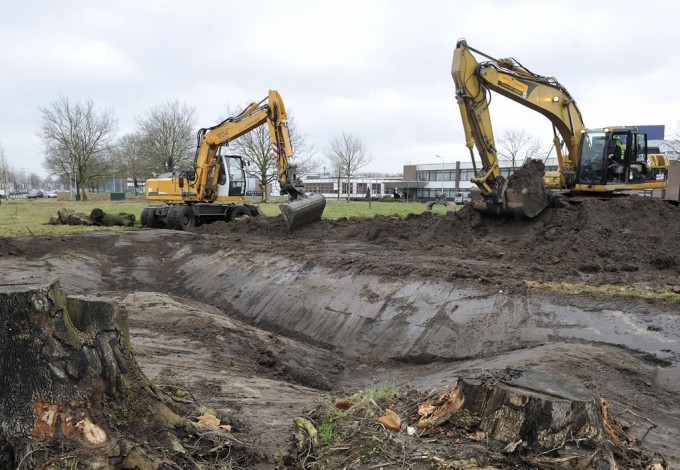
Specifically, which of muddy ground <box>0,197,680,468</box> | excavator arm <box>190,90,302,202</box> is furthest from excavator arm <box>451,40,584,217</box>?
excavator arm <box>190,90,302,202</box>

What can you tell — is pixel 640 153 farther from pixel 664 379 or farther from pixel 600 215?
pixel 664 379

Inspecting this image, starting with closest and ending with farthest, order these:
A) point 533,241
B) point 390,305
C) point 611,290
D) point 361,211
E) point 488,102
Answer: point 611,290, point 390,305, point 533,241, point 488,102, point 361,211

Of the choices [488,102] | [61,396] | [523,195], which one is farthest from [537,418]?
[488,102]

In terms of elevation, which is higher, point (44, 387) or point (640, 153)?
point (640, 153)

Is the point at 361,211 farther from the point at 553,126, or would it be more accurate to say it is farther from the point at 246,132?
the point at 553,126

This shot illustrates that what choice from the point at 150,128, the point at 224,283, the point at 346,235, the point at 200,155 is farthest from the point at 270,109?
the point at 150,128

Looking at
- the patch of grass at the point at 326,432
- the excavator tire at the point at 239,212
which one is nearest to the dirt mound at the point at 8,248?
the excavator tire at the point at 239,212

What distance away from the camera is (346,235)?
14625mm

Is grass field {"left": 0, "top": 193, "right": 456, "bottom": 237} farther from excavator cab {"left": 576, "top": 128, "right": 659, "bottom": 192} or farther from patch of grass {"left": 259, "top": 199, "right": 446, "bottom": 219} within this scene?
excavator cab {"left": 576, "top": 128, "right": 659, "bottom": 192}

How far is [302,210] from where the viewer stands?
15.7 m

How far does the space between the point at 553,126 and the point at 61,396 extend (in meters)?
15.1

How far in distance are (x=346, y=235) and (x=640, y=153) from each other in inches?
335

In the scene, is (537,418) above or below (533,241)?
below

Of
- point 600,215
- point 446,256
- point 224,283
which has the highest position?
point 600,215
